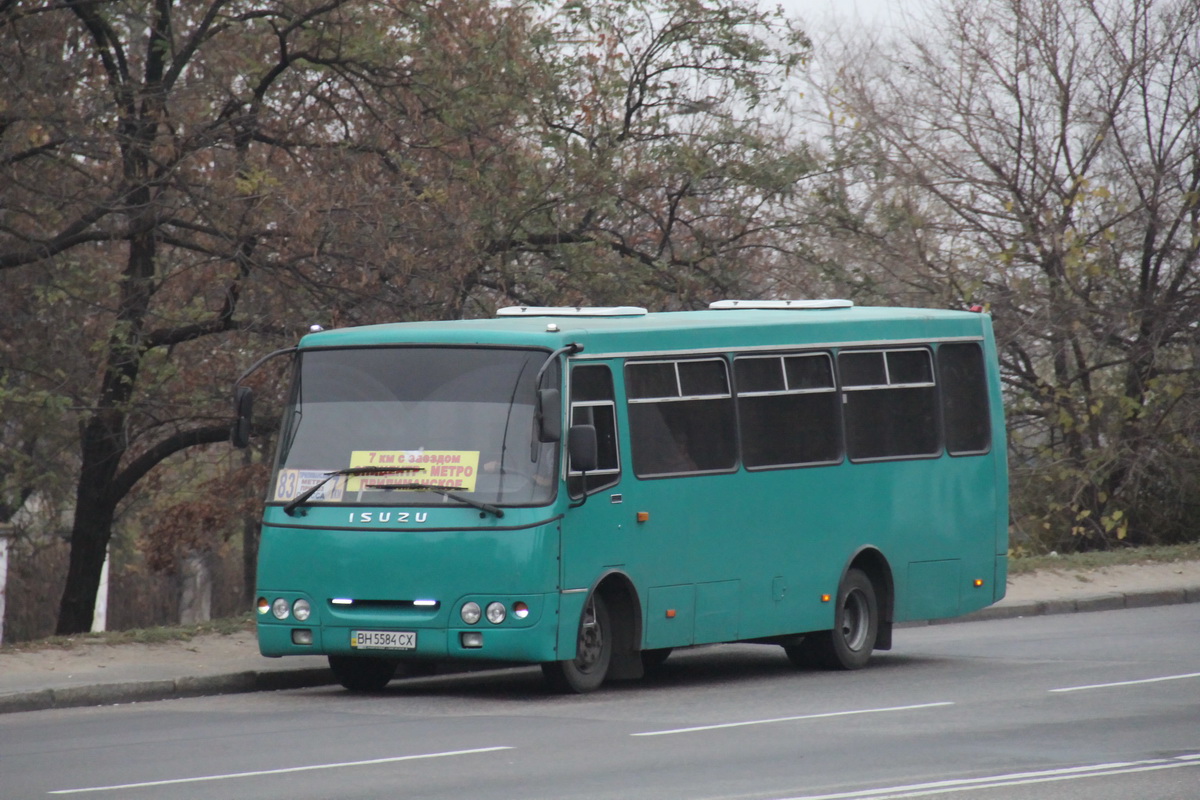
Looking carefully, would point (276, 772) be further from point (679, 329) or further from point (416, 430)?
point (679, 329)

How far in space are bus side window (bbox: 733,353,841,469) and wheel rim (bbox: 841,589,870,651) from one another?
4.06 ft

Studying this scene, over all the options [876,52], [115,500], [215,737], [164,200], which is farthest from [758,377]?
[876,52]

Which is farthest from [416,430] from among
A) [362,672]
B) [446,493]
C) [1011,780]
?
[1011,780]

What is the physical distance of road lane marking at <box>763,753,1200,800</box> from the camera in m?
8.48

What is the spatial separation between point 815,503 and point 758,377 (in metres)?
1.15

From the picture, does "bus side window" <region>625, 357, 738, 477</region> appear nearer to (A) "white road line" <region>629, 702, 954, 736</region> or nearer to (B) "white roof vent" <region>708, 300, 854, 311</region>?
(B) "white roof vent" <region>708, 300, 854, 311</region>

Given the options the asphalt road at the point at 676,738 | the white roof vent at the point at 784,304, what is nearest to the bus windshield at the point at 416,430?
the asphalt road at the point at 676,738

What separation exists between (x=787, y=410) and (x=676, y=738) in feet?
16.0

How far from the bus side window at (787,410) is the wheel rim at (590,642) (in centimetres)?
206

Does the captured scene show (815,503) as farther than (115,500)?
No

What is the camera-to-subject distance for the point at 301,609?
13102 mm

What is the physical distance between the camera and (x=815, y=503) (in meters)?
15.1

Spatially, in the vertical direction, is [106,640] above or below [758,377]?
below

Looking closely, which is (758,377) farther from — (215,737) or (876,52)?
(876,52)
